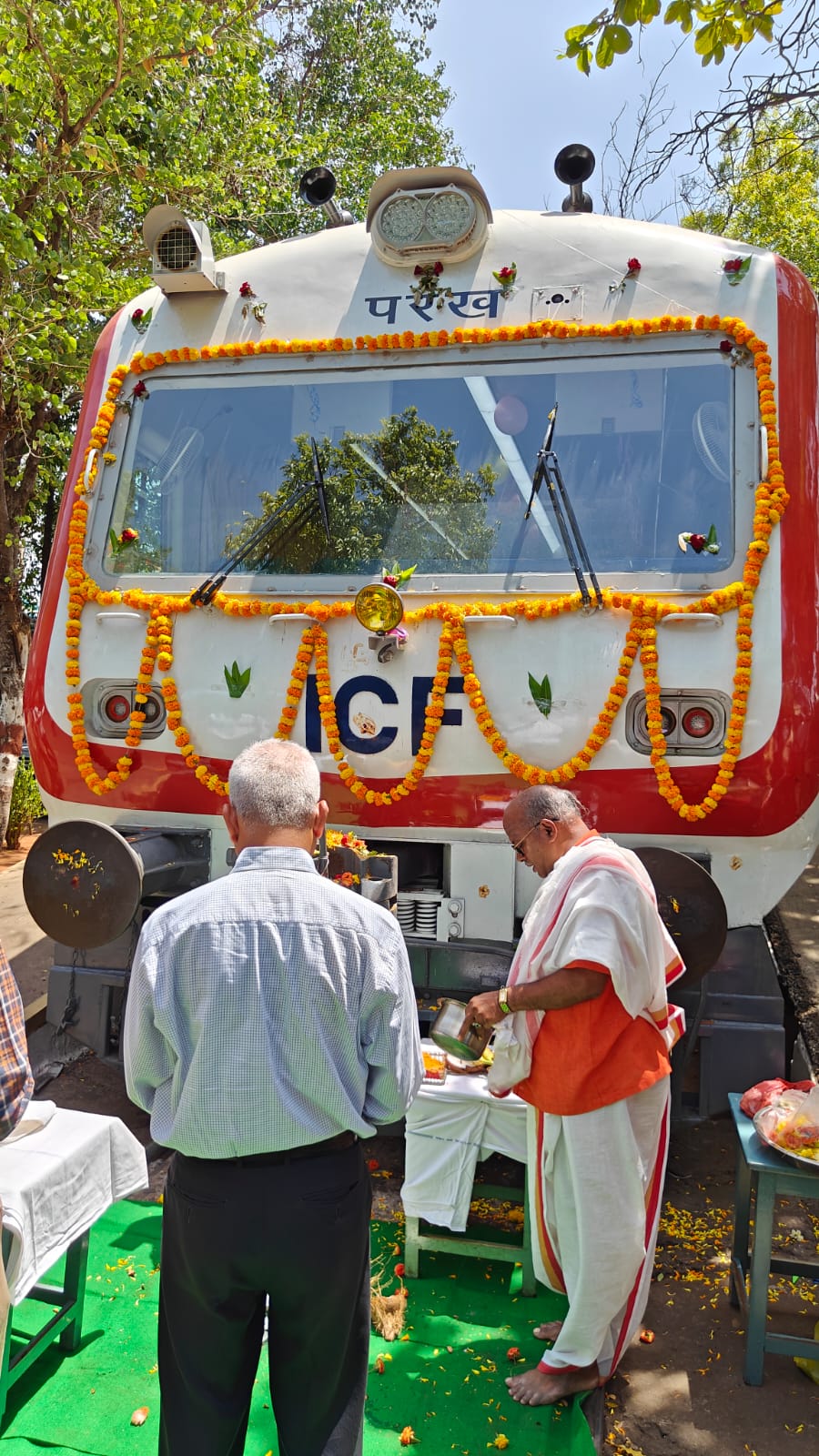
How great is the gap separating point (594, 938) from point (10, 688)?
30.4 feet

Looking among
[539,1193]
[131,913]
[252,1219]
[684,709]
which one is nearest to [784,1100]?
[539,1193]

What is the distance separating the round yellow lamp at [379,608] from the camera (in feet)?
12.5

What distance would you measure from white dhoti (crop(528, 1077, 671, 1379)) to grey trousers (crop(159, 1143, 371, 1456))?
2.79 feet

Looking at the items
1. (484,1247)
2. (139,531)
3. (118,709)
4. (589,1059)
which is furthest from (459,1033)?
(139,531)

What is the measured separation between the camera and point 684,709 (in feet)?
12.0

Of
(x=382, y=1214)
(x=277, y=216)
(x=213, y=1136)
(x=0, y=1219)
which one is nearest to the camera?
(x=213, y=1136)

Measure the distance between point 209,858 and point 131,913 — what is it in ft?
1.66

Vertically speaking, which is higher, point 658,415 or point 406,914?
point 658,415

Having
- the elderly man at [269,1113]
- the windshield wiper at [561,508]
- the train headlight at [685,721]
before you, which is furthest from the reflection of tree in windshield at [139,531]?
the elderly man at [269,1113]

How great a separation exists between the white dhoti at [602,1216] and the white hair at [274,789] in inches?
49.6

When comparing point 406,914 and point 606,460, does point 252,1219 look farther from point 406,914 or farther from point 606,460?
point 606,460

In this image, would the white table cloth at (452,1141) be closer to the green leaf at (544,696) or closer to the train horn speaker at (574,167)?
the green leaf at (544,696)

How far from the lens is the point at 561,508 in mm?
3920

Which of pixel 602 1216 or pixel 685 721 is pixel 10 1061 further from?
pixel 685 721
